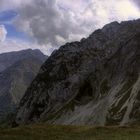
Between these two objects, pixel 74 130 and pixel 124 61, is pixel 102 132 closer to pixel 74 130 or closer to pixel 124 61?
pixel 74 130

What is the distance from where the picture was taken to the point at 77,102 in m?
182

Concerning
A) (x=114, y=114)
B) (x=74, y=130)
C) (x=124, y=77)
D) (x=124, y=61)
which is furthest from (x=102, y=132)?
(x=124, y=61)

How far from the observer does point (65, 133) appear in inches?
1900

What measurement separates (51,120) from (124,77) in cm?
4587

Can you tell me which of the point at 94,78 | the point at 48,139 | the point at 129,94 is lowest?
the point at 48,139

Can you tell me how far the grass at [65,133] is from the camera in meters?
43.3

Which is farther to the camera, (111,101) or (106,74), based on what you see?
(106,74)

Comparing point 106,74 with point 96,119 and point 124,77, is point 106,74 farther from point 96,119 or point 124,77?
point 96,119

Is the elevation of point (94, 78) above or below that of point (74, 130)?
above

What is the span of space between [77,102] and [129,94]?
53521 mm

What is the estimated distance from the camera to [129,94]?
132 meters

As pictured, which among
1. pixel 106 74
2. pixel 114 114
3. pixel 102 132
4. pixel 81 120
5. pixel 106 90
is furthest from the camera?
pixel 106 74

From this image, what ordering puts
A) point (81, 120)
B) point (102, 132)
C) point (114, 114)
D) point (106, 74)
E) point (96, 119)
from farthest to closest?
point (106, 74) → point (81, 120) → point (96, 119) → point (114, 114) → point (102, 132)

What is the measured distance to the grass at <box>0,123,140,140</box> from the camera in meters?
43.3
